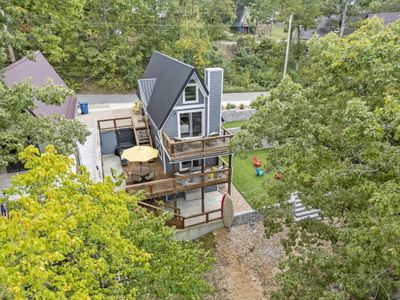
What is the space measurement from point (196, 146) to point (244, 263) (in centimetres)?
626

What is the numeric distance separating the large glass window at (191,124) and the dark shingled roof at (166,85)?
1089 millimetres

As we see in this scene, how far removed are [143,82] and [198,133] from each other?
5.94 m

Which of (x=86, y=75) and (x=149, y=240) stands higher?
(x=86, y=75)

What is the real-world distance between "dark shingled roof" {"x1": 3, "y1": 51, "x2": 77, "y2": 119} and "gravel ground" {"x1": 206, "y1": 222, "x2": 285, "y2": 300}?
10124 mm

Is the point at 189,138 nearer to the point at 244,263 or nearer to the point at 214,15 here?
the point at 244,263

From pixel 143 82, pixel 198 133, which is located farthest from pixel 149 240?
pixel 143 82

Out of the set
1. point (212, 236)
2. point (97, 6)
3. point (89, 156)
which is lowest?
point (212, 236)

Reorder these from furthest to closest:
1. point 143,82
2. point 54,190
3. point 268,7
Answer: point 268,7
point 143,82
point 54,190

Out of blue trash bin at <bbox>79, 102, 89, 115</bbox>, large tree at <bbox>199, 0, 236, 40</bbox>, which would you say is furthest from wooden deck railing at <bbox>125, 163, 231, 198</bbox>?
large tree at <bbox>199, 0, 236, 40</bbox>

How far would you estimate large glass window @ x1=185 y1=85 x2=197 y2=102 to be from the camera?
15190mm

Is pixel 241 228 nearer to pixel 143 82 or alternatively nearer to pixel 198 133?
pixel 198 133

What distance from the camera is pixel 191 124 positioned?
52.7 ft

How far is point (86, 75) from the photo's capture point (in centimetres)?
3034

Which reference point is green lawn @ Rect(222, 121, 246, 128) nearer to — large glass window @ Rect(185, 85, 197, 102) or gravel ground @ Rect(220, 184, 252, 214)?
gravel ground @ Rect(220, 184, 252, 214)
